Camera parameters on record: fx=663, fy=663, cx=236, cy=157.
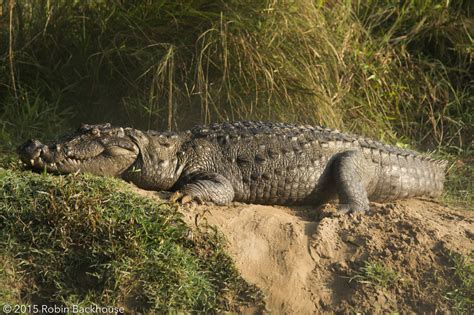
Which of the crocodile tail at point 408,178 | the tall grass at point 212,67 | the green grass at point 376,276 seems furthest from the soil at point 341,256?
the tall grass at point 212,67

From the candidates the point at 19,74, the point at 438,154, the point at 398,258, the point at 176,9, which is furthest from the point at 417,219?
the point at 19,74

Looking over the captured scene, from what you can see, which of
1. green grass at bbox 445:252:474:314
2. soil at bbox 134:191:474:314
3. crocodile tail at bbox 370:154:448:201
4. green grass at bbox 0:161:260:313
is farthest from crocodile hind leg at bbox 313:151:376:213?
green grass at bbox 0:161:260:313

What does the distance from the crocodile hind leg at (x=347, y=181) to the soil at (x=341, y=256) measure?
16.8 inches

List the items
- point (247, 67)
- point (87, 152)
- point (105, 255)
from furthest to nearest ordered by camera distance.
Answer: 1. point (247, 67)
2. point (87, 152)
3. point (105, 255)

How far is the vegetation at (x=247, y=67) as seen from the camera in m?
6.29

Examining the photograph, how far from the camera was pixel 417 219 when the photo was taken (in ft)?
15.2

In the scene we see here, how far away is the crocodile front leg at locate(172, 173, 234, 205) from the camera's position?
4660mm

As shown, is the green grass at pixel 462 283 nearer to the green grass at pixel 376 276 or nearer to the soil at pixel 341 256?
the soil at pixel 341 256

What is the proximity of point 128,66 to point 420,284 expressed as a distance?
3.69 meters

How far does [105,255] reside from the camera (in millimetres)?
3777

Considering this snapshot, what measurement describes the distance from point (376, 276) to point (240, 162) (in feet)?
5.35

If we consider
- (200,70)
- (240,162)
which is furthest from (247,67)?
(240,162)

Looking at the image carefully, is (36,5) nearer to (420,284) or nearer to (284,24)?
(284,24)

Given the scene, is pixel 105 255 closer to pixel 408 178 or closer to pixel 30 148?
pixel 30 148
